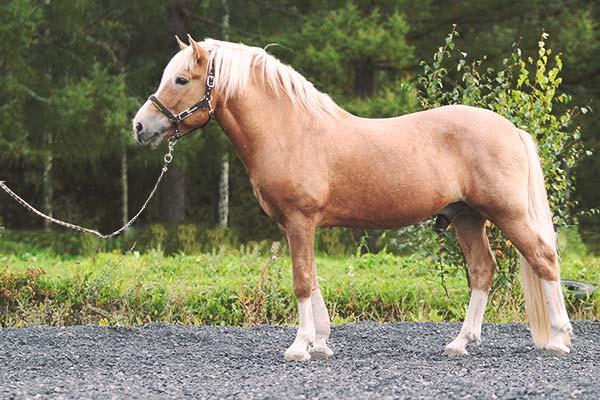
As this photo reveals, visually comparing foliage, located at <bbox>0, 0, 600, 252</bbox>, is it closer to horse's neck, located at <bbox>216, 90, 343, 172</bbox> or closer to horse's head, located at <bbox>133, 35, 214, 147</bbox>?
horse's neck, located at <bbox>216, 90, 343, 172</bbox>

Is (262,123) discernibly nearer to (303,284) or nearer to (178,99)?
(178,99)

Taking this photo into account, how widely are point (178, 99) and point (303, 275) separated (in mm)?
1263

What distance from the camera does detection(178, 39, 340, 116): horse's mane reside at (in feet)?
18.4

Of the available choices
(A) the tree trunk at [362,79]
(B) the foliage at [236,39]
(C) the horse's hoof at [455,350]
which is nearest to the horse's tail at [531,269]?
(C) the horse's hoof at [455,350]

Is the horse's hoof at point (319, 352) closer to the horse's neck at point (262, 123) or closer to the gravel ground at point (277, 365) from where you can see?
the gravel ground at point (277, 365)

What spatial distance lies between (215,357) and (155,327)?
1.02 meters

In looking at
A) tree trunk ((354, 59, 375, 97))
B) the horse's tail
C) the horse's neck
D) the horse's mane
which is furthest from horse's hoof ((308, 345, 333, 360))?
tree trunk ((354, 59, 375, 97))

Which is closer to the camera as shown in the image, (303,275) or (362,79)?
(303,275)

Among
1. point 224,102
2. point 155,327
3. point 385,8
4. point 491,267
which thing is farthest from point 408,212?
point 385,8

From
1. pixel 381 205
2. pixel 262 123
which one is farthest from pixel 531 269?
pixel 262 123

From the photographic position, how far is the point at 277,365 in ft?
18.0

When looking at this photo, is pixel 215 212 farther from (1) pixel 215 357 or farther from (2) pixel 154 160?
(1) pixel 215 357

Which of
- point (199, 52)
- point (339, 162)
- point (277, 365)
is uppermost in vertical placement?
point (199, 52)

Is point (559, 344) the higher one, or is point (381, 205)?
point (381, 205)
